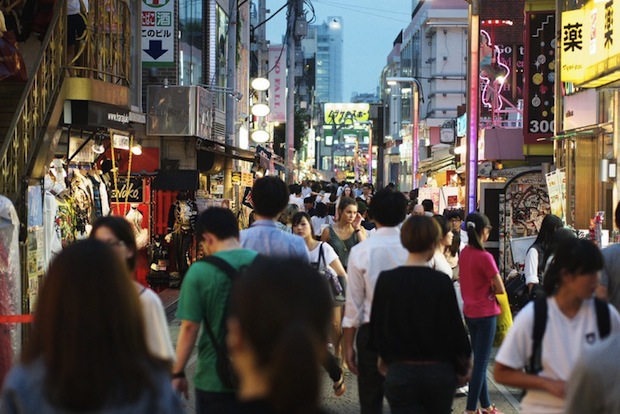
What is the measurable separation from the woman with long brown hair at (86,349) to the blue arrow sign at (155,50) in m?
17.8

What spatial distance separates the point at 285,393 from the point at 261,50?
49.3 meters

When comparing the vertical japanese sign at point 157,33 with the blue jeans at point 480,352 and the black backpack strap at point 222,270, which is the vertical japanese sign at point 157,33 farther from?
the black backpack strap at point 222,270

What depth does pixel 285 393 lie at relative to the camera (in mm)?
2549

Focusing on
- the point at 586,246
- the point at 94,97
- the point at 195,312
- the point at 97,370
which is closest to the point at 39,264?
the point at 94,97

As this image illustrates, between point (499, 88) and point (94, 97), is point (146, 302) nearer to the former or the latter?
point (94, 97)

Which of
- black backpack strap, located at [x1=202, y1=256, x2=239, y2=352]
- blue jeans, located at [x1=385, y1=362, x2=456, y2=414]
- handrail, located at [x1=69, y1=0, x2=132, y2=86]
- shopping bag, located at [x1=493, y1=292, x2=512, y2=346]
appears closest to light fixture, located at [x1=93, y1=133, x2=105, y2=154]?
handrail, located at [x1=69, y1=0, x2=132, y2=86]

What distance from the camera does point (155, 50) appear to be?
20.6 m

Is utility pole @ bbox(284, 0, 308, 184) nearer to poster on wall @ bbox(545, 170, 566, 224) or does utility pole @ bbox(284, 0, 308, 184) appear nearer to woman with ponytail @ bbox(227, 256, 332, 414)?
poster on wall @ bbox(545, 170, 566, 224)

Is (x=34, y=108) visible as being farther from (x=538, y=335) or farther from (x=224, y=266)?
(x=538, y=335)

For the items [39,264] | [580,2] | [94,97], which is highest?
[580,2]

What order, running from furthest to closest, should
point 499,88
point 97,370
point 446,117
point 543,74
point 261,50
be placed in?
point 446,117
point 261,50
point 499,88
point 543,74
point 97,370

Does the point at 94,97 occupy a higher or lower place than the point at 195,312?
higher

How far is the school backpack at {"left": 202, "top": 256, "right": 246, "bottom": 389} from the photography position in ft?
17.8

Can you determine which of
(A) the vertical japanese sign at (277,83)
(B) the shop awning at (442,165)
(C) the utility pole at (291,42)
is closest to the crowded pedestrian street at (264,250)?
(B) the shop awning at (442,165)
